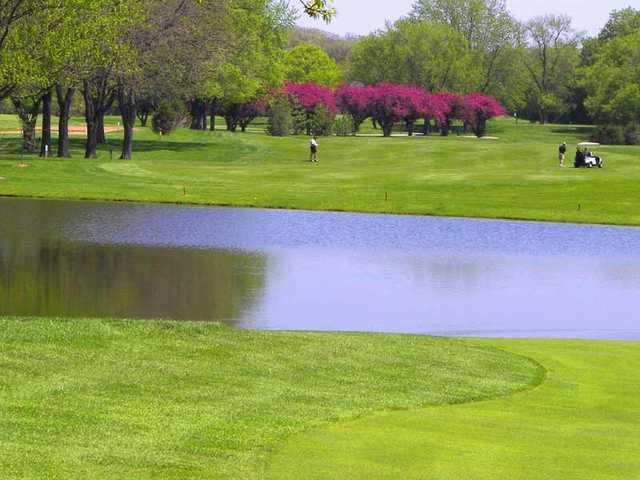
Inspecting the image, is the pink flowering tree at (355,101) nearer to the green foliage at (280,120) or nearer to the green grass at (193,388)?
the green foliage at (280,120)

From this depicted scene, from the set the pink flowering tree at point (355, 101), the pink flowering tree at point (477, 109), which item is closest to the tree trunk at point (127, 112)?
the pink flowering tree at point (355, 101)

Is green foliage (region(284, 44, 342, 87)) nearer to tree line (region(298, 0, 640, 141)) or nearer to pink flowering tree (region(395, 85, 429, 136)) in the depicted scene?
tree line (region(298, 0, 640, 141))

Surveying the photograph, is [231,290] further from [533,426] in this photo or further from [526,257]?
[533,426]

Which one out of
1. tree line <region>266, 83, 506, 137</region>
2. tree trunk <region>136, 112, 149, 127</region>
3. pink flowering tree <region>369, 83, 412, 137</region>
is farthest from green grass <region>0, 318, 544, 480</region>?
tree trunk <region>136, 112, 149, 127</region>

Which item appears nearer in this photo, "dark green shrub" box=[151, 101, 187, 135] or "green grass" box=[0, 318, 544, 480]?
"green grass" box=[0, 318, 544, 480]

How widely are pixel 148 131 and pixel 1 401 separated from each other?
102494 mm

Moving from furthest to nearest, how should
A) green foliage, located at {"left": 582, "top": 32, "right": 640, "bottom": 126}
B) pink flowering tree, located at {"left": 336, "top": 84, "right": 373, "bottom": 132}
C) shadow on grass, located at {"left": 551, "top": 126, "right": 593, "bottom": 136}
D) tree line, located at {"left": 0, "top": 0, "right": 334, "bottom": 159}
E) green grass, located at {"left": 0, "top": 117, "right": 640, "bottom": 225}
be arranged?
shadow on grass, located at {"left": 551, "top": 126, "right": 593, "bottom": 136}
pink flowering tree, located at {"left": 336, "top": 84, "right": 373, "bottom": 132}
green foliage, located at {"left": 582, "top": 32, "right": 640, "bottom": 126}
green grass, located at {"left": 0, "top": 117, "right": 640, "bottom": 225}
tree line, located at {"left": 0, "top": 0, "right": 334, "bottom": 159}

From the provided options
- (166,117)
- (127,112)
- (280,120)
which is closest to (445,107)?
(280,120)

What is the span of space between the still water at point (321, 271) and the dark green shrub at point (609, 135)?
231ft

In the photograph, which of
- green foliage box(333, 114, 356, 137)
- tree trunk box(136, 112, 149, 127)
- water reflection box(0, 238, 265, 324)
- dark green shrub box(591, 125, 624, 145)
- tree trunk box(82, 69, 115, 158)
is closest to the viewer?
water reflection box(0, 238, 265, 324)

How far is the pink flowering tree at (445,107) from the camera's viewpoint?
Answer: 12694 centimetres

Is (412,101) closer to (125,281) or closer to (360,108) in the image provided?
(360,108)

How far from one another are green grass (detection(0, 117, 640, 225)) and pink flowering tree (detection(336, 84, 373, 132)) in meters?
29.7

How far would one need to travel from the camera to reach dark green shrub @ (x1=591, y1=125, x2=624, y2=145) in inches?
4695
